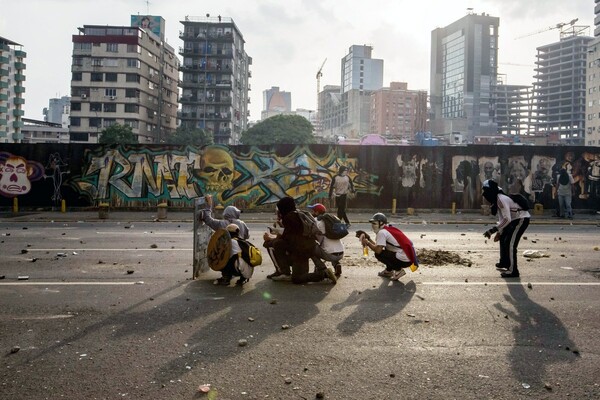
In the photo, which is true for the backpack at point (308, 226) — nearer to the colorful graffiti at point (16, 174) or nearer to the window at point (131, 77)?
the colorful graffiti at point (16, 174)

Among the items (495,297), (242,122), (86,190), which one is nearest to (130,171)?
(86,190)

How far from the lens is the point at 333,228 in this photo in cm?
871

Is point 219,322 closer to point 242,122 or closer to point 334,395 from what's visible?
point 334,395

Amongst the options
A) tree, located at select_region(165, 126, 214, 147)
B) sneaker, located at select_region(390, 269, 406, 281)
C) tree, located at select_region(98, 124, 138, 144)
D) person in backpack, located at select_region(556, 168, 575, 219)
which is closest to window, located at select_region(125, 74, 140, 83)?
tree, located at select_region(165, 126, 214, 147)

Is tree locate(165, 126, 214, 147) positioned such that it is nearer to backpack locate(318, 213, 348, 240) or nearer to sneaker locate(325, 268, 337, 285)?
backpack locate(318, 213, 348, 240)

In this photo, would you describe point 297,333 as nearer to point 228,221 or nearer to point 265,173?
point 228,221

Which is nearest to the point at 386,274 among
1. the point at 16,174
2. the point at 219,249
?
the point at 219,249

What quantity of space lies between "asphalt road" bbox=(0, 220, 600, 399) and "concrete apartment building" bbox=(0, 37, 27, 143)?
4556 inches

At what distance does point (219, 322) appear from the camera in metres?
6.31

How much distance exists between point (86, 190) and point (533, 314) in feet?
64.2

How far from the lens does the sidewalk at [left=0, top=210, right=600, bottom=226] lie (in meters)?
18.7

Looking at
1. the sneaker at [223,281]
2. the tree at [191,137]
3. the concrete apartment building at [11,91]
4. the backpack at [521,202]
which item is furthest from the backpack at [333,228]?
the concrete apartment building at [11,91]

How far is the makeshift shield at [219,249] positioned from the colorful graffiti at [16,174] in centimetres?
1660

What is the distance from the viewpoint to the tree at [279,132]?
98.2m
